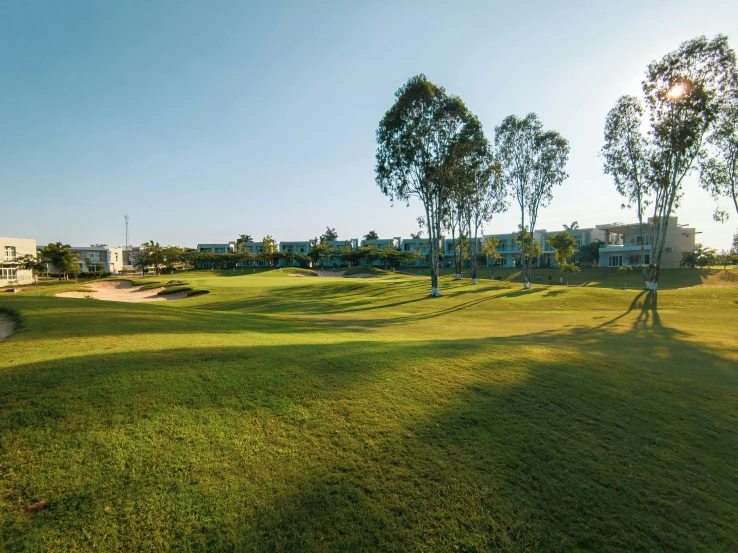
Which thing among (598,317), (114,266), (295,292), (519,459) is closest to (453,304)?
(598,317)

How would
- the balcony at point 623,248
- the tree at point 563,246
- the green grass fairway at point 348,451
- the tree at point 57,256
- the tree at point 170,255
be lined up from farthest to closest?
the tree at point 170,255 < the balcony at point 623,248 < the tree at point 563,246 < the tree at point 57,256 < the green grass fairway at point 348,451

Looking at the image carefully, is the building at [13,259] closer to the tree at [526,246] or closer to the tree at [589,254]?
the tree at [526,246]

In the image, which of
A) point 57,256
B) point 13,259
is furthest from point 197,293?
point 13,259

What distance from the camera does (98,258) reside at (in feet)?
380

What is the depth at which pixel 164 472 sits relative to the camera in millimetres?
3924

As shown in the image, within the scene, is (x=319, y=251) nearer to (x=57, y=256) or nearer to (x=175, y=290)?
(x=57, y=256)

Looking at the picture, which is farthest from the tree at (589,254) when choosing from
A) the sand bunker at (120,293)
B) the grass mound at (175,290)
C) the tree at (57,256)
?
the tree at (57,256)

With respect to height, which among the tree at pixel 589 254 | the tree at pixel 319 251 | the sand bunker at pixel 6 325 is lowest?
the sand bunker at pixel 6 325

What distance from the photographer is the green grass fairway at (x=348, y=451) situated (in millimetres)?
3496

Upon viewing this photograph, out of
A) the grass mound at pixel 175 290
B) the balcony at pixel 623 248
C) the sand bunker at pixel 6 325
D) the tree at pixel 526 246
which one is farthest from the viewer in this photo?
the balcony at pixel 623 248

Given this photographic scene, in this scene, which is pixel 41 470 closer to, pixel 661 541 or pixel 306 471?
pixel 306 471

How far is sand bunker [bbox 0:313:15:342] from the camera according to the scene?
9988 millimetres

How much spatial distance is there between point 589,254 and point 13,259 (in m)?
105

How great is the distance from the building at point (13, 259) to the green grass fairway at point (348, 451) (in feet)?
249
